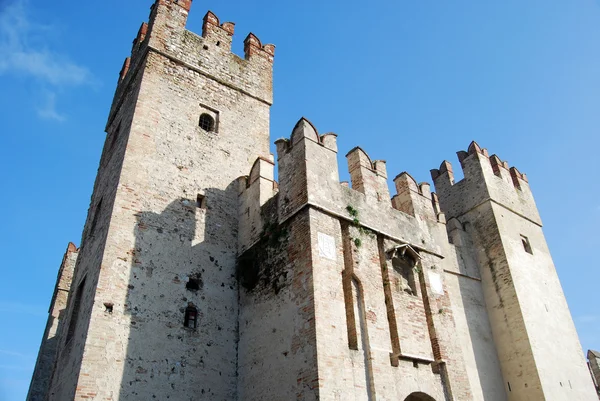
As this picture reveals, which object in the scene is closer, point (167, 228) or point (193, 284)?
point (193, 284)

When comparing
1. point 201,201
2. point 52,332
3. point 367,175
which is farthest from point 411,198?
point 52,332

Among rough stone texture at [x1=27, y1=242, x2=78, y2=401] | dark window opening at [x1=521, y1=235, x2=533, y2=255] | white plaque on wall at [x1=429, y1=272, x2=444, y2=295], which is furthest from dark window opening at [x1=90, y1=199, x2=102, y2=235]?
dark window opening at [x1=521, y1=235, x2=533, y2=255]

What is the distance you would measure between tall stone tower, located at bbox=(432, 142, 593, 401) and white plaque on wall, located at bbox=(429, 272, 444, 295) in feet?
10.7

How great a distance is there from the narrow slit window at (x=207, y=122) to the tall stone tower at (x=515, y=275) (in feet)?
26.0

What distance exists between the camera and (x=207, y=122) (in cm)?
1370

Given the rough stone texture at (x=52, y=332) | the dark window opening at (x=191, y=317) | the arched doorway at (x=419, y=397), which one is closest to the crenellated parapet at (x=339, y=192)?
the dark window opening at (x=191, y=317)

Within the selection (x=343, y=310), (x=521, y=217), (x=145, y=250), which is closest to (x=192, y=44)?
(x=145, y=250)

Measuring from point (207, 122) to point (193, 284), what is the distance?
4896mm

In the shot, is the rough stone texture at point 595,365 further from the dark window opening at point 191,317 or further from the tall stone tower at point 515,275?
the dark window opening at point 191,317

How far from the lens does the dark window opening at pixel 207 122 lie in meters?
13.6

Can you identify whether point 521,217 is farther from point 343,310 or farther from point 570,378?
point 343,310

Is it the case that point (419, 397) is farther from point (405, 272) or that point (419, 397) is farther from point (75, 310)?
point (75, 310)

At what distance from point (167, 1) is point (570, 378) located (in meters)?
15.6

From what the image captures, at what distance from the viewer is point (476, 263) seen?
588 inches
